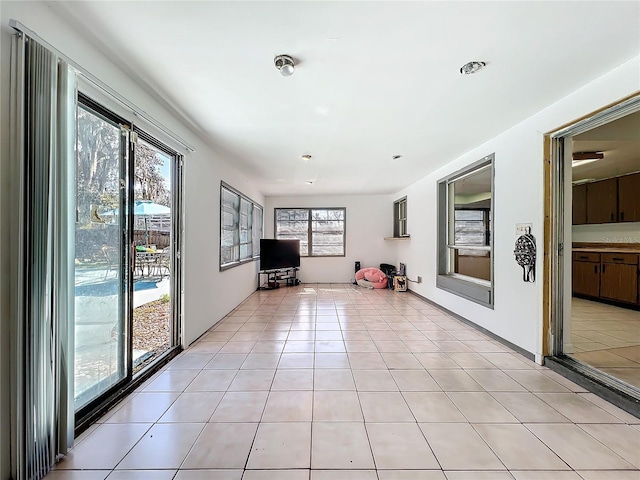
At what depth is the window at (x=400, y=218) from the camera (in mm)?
6900

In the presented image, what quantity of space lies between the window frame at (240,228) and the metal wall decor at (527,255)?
3712 mm

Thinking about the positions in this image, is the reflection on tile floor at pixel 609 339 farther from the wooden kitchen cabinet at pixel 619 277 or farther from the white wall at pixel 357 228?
the white wall at pixel 357 228

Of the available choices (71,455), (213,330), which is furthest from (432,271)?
(71,455)

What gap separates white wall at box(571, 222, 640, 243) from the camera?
470cm

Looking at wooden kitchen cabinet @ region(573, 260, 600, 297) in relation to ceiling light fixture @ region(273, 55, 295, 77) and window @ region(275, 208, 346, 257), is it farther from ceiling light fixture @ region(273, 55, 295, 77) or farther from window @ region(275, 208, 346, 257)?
ceiling light fixture @ region(273, 55, 295, 77)

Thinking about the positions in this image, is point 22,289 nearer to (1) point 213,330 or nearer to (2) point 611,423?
(1) point 213,330

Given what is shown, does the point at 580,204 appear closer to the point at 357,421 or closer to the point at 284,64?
the point at 357,421

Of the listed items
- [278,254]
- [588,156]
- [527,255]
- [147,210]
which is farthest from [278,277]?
[588,156]

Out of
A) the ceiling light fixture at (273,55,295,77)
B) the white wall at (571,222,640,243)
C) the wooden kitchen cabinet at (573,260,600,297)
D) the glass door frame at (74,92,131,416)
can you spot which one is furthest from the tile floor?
the white wall at (571,222,640,243)

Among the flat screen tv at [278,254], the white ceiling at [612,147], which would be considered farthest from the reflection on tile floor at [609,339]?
the flat screen tv at [278,254]

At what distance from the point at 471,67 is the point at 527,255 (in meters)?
1.86

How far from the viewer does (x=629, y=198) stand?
4.70 m

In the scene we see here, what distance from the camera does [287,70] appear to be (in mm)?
1906

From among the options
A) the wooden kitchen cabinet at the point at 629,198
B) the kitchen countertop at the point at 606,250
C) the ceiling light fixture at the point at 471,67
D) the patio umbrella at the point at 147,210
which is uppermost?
the ceiling light fixture at the point at 471,67
